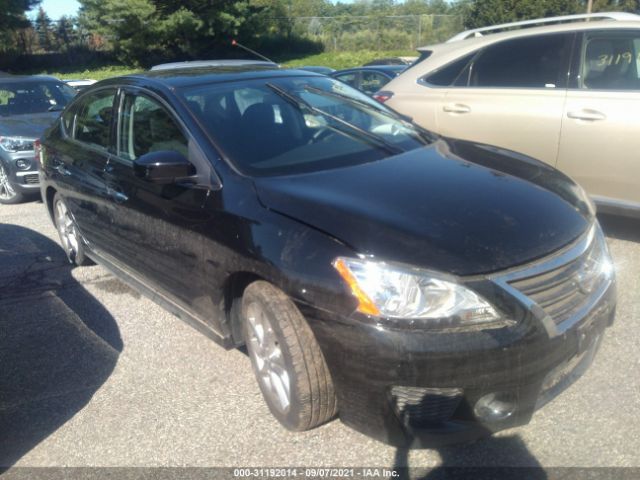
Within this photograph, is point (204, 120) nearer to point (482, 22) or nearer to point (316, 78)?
point (316, 78)

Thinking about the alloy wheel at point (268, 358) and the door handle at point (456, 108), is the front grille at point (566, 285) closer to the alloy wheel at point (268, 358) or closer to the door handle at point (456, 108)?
the alloy wheel at point (268, 358)

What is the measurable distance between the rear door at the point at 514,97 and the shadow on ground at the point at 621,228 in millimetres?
863

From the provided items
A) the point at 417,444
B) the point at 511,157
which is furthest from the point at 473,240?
the point at 511,157

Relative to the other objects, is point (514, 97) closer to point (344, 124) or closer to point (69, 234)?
point (344, 124)

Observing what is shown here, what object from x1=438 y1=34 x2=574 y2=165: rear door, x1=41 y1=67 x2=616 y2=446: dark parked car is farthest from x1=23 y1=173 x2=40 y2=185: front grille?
x1=438 y1=34 x2=574 y2=165: rear door

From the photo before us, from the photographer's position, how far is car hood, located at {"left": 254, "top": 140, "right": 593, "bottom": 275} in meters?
2.56

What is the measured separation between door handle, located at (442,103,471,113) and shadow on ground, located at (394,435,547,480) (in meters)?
3.32

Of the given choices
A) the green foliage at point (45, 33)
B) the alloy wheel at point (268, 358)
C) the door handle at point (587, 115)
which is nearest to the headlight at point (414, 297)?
the alloy wheel at point (268, 358)

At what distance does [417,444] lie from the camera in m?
2.54

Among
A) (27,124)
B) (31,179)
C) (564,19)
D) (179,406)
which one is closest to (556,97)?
(564,19)

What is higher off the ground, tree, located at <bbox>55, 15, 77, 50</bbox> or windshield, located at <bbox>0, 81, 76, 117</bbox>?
windshield, located at <bbox>0, 81, 76, 117</bbox>

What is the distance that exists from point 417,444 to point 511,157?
190 centimetres

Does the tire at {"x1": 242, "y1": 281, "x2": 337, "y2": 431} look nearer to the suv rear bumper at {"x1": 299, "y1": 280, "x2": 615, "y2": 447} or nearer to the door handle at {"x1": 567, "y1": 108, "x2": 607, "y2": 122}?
the suv rear bumper at {"x1": 299, "y1": 280, "x2": 615, "y2": 447}

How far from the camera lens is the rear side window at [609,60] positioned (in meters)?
4.91
